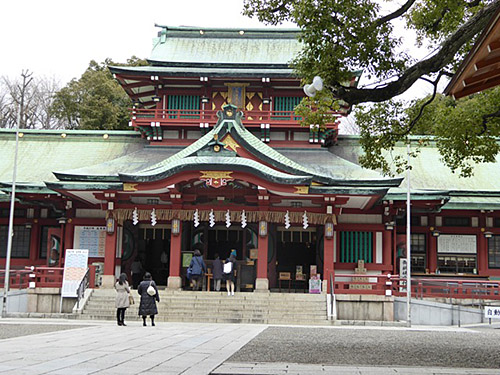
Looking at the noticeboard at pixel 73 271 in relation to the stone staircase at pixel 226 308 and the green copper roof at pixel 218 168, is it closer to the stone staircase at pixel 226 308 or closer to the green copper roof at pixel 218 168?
the stone staircase at pixel 226 308

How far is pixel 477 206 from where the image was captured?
→ 1095 inches

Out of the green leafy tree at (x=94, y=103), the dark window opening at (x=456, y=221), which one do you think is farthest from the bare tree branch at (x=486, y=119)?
the green leafy tree at (x=94, y=103)

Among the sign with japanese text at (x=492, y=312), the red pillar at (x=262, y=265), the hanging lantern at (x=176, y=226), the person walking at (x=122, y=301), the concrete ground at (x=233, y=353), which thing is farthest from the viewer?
the hanging lantern at (x=176, y=226)

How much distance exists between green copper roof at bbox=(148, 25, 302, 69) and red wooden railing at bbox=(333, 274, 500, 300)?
39.5ft

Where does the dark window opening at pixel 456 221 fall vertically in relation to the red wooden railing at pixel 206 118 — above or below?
below

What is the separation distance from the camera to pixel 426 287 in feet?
82.6

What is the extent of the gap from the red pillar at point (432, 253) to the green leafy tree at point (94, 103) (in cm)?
2665

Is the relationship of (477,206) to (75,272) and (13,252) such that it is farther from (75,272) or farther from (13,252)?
(13,252)

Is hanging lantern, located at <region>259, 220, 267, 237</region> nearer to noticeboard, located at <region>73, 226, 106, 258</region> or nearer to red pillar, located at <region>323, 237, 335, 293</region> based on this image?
red pillar, located at <region>323, 237, 335, 293</region>

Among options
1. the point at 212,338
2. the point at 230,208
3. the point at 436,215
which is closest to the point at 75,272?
the point at 230,208

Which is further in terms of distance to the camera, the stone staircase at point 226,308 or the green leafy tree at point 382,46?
the stone staircase at point 226,308

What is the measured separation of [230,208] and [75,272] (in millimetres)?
6410

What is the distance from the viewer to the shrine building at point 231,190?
24.8m

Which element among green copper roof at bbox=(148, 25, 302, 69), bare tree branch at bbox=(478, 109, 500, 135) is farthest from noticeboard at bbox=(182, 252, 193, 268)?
bare tree branch at bbox=(478, 109, 500, 135)
